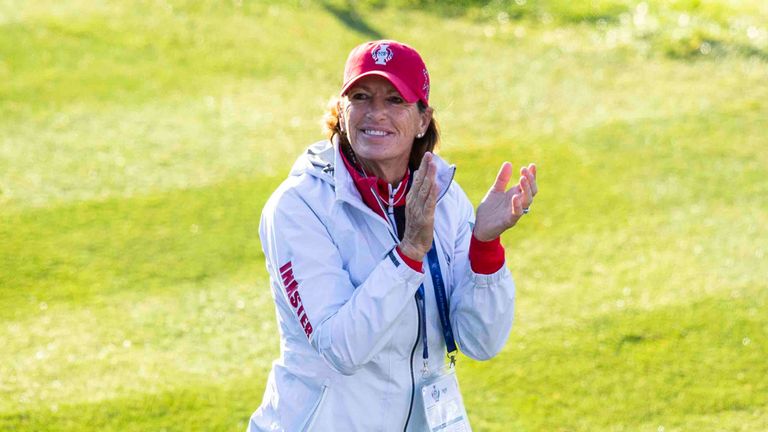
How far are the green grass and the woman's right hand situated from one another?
8.50 feet

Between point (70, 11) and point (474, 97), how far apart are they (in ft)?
13.4

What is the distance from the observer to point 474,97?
9930 millimetres

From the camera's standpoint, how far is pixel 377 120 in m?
3.54

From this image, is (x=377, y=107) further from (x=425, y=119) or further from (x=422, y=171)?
(x=422, y=171)

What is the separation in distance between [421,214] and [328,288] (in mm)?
354

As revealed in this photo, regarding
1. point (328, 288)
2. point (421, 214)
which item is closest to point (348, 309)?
point (328, 288)

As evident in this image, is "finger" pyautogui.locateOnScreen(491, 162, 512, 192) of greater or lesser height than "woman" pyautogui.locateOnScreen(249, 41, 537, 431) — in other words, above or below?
above

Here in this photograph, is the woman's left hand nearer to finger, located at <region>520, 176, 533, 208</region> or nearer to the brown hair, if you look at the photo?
finger, located at <region>520, 176, 533, 208</region>

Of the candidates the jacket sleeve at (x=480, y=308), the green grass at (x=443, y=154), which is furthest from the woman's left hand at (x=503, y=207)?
the green grass at (x=443, y=154)

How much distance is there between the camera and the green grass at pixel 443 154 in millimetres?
6047

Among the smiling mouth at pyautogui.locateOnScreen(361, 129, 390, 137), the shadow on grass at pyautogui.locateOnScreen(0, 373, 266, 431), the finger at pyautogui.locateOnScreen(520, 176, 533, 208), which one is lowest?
the shadow on grass at pyautogui.locateOnScreen(0, 373, 266, 431)

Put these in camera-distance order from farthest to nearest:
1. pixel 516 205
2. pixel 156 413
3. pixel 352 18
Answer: pixel 352 18 < pixel 156 413 < pixel 516 205

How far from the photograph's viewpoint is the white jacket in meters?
3.27

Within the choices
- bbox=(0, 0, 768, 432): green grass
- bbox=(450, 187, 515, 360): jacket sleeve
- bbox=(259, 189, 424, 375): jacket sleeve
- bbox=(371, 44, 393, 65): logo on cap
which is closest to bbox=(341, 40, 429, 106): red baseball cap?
bbox=(371, 44, 393, 65): logo on cap
